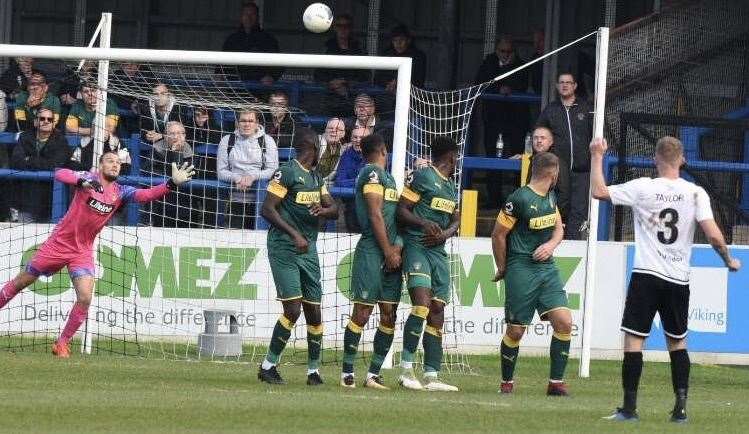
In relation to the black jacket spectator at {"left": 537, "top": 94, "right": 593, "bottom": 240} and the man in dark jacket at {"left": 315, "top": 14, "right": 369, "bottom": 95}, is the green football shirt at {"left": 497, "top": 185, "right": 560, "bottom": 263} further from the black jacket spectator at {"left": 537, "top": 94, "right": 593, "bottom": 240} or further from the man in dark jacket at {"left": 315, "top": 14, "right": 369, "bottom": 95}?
the man in dark jacket at {"left": 315, "top": 14, "right": 369, "bottom": 95}

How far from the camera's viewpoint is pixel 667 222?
11.5 m

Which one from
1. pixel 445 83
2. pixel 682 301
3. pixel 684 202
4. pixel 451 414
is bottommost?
pixel 451 414

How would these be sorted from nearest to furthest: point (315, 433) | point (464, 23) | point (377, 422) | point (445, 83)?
point (315, 433), point (377, 422), point (445, 83), point (464, 23)

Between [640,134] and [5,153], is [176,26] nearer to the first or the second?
[5,153]

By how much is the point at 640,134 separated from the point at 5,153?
318 inches

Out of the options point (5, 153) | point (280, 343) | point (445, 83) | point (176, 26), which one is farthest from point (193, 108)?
point (176, 26)

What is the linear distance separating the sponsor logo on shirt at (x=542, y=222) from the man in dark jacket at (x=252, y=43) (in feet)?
36.0

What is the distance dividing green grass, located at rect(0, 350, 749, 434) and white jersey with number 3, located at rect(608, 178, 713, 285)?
111 centimetres

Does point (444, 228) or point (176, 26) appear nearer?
point (444, 228)

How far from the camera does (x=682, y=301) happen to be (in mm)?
11492

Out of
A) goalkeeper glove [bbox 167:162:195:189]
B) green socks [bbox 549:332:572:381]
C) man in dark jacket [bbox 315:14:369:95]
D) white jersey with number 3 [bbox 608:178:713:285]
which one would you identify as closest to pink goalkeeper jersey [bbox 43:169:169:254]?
goalkeeper glove [bbox 167:162:195:189]

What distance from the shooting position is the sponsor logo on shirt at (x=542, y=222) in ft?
44.4

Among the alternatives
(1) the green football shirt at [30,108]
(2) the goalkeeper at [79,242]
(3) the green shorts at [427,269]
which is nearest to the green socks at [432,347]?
(3) the green shorts at [427,269]

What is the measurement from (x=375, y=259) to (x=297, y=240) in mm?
667
